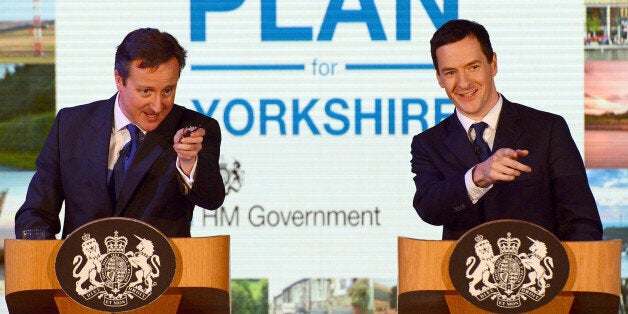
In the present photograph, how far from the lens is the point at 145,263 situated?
278 cm

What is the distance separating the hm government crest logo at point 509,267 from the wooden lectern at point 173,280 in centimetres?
64

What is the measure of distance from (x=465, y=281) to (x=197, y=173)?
1.00 meters

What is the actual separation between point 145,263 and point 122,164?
79 centimetres

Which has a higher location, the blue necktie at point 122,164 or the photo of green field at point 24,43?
the photo of green field at point 24,43

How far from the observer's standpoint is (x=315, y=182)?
4984 mm

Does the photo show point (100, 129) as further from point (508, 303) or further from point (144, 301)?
point (508, 303)

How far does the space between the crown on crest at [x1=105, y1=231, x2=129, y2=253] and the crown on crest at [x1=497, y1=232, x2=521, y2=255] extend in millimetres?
1000

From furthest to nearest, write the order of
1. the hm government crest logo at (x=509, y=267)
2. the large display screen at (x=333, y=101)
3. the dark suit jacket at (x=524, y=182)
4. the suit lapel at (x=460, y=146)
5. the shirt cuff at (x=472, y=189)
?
the large display screen at (x=333, y=101)
the suit lapel at (x=460, y=146)
the dark suit jacket at (x=524, y=182)
the shirt cuff at (x=472, y=189)
the hm government crest logo at (x=509, y=267)

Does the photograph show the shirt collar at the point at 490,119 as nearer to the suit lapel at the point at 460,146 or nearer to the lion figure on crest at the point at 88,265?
the suit lapel at the point at 460,146

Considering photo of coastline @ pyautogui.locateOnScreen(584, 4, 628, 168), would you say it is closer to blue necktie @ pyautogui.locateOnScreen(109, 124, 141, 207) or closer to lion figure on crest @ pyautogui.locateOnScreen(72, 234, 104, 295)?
blue necktie @ pyautogui.locateOnScreen(109, 124, 141, 207)

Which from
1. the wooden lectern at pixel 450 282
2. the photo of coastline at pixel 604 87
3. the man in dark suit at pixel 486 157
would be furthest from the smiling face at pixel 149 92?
the photo of coastline at pixel 604 87

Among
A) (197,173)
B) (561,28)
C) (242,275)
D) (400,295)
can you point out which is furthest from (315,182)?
(400,295)

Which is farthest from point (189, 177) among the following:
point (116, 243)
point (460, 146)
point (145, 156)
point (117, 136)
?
point (460, 146)

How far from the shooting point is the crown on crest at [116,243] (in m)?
2.78
